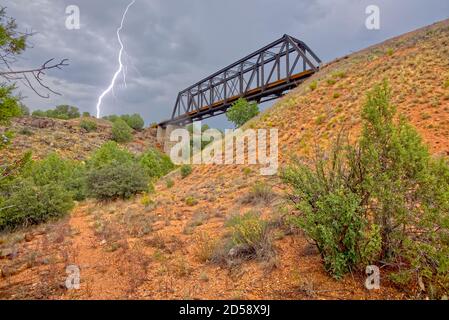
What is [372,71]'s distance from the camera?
58.7ft

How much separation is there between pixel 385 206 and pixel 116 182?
41.3ft

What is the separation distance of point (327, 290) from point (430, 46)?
796 inches

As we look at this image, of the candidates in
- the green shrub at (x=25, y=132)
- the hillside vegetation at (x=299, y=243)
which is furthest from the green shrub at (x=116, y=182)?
the green shrub at (x=25, y=132)

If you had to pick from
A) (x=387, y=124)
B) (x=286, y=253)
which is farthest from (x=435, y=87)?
(x=286, y=253)

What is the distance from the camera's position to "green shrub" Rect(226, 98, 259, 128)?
29406 mm

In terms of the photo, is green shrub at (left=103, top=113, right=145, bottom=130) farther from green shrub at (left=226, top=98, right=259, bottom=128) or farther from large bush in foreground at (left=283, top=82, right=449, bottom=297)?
large bush in foreground at (left=283, top=82, right=449, bottom=297)

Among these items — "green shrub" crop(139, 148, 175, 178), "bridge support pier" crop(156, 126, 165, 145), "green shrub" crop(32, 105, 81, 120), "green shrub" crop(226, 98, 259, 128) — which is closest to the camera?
"green shrub" crop(139, 148, 175, 178)

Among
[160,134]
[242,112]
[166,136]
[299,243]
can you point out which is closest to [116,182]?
[299,243]

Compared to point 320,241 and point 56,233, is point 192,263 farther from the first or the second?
point 56,233

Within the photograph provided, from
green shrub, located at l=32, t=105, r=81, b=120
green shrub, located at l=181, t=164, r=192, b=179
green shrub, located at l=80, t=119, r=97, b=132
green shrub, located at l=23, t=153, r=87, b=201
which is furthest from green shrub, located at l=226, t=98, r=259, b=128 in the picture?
green shrub, located at l=32, t=105, r=81, b=120

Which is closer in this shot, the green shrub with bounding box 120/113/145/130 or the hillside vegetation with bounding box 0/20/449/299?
the hillside vegetation with bounding box 0/20/449/299

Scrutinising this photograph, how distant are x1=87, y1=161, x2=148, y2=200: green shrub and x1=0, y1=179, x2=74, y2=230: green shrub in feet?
10.6

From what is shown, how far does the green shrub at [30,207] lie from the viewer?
917cm
